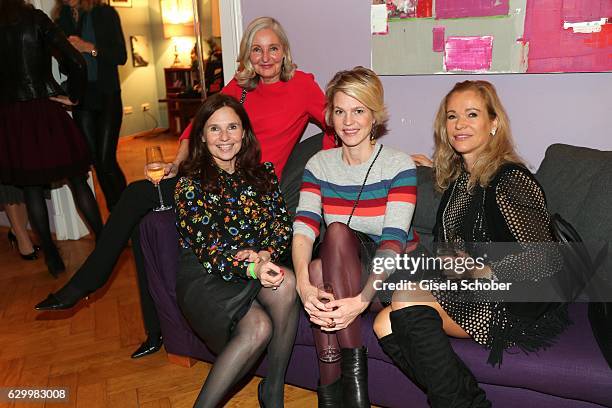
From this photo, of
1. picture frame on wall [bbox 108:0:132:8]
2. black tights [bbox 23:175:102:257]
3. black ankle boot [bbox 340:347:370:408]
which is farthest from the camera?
picture frame on wall [bbox 108:0:132:8]

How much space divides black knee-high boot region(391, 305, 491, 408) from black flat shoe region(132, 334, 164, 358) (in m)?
1.29

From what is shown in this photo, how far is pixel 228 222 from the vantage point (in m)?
2.09

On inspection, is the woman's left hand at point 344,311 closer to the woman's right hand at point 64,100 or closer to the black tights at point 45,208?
the black tights at point 45,208

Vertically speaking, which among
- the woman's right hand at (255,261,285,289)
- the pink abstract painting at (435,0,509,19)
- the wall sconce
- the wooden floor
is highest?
the wall sconce

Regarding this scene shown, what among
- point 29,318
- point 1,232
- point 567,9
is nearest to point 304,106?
point 567,9

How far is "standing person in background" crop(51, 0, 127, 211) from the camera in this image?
3.56 m

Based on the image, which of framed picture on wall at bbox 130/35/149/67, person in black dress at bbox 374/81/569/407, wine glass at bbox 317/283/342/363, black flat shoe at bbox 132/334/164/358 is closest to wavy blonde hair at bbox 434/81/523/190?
person in black dress at bbox 374/81/569/407

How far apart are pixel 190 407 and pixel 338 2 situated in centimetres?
195

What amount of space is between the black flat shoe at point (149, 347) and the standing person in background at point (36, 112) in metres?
1.20

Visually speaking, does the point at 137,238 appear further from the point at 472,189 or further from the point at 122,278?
the point at 472,189

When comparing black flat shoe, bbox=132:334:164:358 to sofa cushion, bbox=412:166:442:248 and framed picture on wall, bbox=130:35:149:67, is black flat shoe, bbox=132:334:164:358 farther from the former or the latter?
framed picture on wall, bbox=130:35:149:67

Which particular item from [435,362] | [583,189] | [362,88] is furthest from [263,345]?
[583,189]

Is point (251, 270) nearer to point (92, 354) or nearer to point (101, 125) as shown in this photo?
point (92, 354)

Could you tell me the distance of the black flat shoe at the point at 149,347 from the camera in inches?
101
